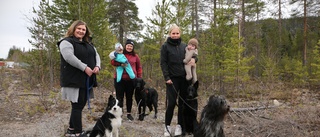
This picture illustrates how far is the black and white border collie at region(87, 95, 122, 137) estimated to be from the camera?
4134 millimetres

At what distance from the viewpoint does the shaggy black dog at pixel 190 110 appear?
4.16m

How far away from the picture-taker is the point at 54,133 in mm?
4605

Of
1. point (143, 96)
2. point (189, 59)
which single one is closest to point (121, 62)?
point (143, 96)

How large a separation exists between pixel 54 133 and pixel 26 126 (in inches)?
44.9

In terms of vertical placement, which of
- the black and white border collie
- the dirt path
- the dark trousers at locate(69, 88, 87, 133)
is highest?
the dark trousers at locate(69, 88, 87, 133)

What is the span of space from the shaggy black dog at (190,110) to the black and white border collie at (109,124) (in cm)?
126

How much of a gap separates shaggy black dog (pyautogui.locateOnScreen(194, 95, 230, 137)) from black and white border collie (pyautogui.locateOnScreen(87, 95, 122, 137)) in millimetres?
1644

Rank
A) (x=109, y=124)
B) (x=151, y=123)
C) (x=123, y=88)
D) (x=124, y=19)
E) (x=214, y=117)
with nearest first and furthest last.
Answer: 1. (x=214, y=117)
2. (x=109, y=124)
3. (x=123, y=88)
4. (x=151, y=123)
5. (x=124, y=19)

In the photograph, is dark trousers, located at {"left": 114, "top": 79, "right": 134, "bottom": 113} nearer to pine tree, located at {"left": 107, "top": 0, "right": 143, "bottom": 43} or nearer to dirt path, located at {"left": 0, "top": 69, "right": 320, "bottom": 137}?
dirt path, located at {"left": 0, "top": 69, "right": 320, "bottom": 137}

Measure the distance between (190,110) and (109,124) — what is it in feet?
5.00

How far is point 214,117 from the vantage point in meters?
3.44

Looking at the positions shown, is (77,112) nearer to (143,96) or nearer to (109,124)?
(109,124)

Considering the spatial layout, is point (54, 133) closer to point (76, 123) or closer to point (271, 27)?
point (76, 123)

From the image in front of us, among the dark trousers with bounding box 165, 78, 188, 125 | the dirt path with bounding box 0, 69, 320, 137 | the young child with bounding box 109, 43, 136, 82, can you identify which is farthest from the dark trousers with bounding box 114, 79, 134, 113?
the dark trousers with bounding box 165, 78, 188, 125
